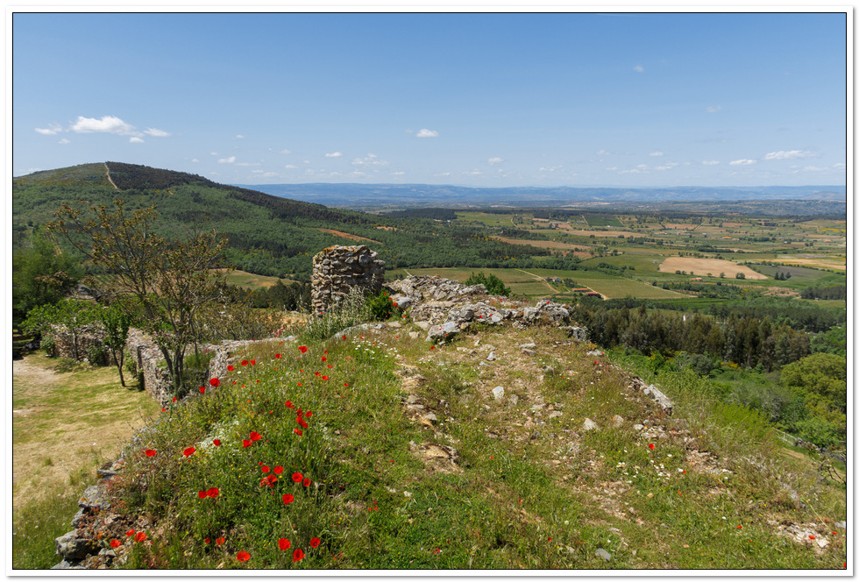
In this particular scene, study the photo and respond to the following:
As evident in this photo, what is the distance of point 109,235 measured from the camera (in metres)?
9.73

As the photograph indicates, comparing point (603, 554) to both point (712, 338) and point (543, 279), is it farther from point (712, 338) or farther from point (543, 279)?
point (543, 279)

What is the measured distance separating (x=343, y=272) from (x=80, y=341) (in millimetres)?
13644

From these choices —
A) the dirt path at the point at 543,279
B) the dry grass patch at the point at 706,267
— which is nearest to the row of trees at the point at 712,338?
the dirt path at the point at 543,279

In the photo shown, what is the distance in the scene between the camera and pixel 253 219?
9106cm

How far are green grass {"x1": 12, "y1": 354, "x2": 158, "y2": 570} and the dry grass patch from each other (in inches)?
4319

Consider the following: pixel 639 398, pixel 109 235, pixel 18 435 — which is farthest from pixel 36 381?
pixel 639 398

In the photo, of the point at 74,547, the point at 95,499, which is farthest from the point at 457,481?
the point at 95,499

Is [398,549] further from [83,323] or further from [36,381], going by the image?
[83,323]

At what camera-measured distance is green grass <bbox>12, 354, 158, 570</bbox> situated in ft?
18.1

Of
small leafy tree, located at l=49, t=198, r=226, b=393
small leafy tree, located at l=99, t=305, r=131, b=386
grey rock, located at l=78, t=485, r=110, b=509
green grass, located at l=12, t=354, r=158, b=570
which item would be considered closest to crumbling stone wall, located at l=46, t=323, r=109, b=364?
green grass, located at l=12, t=354, r=158, b=570

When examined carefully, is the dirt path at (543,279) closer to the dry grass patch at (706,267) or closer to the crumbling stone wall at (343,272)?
the dry grass patch at (706,267)

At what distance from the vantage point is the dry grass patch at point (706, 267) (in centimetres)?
9756

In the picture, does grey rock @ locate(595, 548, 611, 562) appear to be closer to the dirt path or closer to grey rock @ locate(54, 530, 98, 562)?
grey rock @ locate(54, 530, 98, 562)
